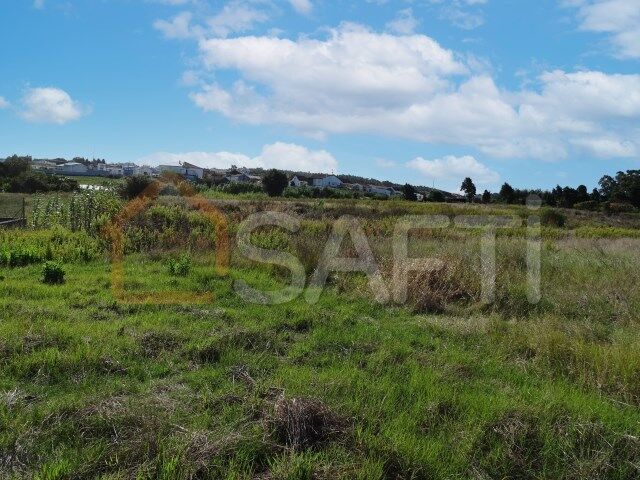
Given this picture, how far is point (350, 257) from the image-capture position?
10.2 m

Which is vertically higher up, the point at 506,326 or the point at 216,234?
the point at 216,234

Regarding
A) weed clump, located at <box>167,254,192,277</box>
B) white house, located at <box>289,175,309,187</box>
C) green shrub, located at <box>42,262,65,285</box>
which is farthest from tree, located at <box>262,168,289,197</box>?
green shrub, located at <box>42,262,65,285</box>

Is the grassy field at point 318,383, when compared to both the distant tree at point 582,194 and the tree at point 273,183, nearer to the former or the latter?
the tree at point 273,183

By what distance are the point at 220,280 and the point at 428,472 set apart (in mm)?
6145

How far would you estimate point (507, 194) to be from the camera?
58.0 m

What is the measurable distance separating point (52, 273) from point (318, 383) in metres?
5.83

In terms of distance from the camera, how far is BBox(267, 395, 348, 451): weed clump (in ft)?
11.2

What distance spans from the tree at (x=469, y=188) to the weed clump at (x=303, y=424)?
197 feet

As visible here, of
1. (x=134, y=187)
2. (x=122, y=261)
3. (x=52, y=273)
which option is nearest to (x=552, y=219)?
(x=134, y=187)

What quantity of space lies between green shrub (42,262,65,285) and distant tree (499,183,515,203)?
55.9 metres

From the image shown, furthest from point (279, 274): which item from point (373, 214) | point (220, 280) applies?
point (373, 214)

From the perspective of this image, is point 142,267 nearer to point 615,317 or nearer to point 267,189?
point 615,317

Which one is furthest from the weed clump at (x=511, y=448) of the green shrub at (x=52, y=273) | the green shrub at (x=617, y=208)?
the green shrub at (x=617, y=208)

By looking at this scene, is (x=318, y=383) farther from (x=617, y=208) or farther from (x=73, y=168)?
(x=73, y=168)
